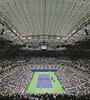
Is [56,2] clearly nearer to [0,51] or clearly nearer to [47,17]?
[47,17]

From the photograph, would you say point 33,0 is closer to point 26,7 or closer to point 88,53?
point 26,7

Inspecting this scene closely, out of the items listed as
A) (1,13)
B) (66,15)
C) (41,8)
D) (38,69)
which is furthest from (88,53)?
(1,13)

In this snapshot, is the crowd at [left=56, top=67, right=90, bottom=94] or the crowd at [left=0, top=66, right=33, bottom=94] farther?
the crowd at [left=56, top=67, right=90, bottom=94]

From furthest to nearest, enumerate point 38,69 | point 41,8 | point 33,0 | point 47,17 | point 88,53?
point 88,53
point 38,69
point 47,17
point 41,8
point 33,0

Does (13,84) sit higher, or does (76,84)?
(13,84)

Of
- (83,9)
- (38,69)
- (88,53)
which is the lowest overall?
(38,69)

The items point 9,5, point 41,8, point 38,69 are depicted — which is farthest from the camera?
point 38,69

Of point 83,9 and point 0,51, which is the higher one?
point 83,9

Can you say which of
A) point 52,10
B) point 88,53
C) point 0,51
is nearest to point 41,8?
point 52,10

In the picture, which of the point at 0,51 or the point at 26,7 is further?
the point at 0,51

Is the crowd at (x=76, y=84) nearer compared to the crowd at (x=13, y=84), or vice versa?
the crowd at (x=13, y=84)
